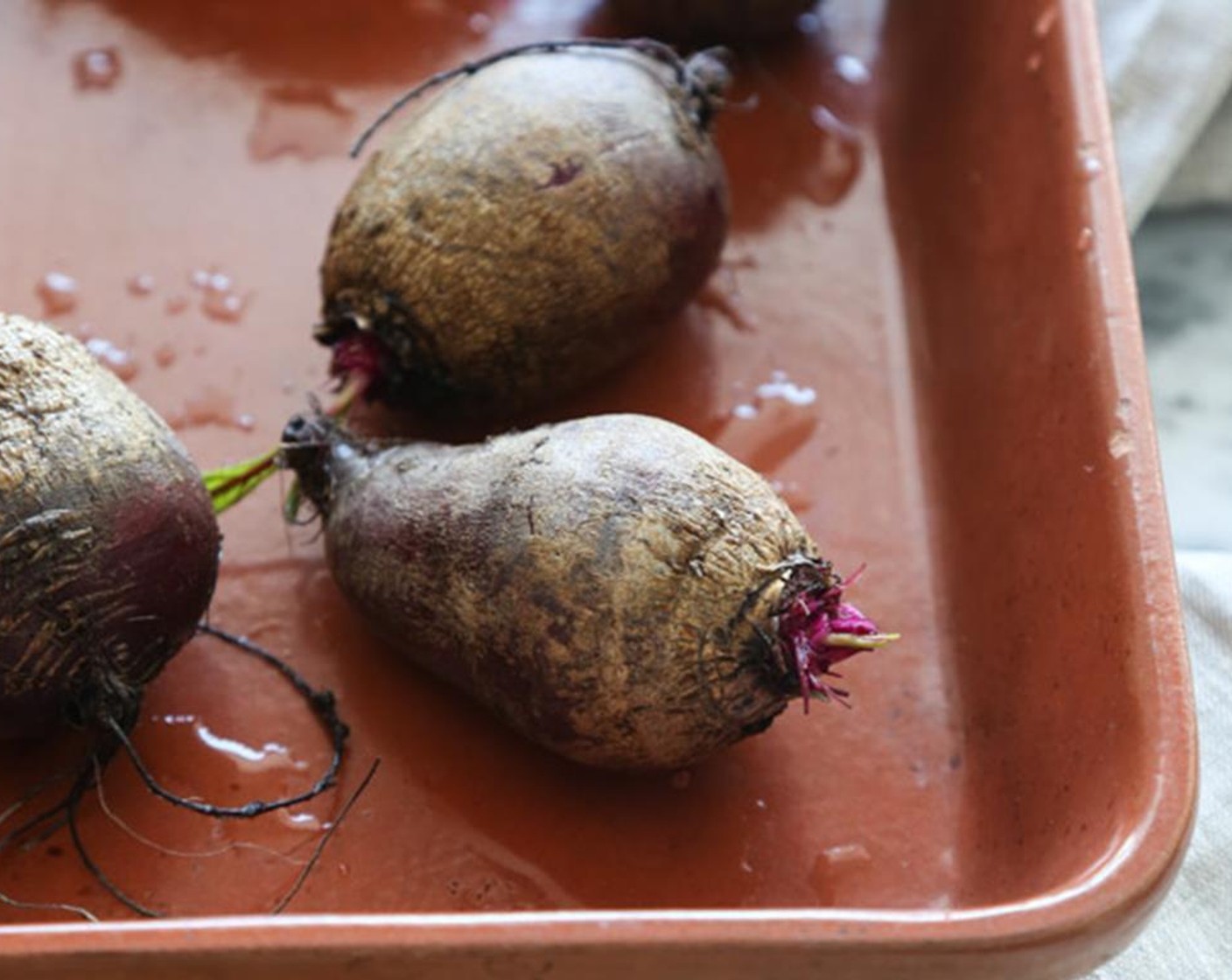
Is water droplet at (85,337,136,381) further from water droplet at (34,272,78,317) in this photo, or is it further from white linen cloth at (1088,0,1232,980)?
white linen cloth at (1088,0,1232,980)

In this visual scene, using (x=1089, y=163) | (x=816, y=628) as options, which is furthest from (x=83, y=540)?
(x=1089, y=163)

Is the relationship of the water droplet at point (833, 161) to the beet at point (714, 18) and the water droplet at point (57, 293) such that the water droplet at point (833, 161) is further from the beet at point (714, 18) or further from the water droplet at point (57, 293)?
the water droplet at point (57, 293)

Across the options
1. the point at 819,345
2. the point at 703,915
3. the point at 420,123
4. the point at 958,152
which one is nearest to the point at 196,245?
the point at 420,123

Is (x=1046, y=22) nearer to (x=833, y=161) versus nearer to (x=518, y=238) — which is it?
(x=833, y=161)

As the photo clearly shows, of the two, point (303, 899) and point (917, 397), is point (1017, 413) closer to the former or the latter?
point (917, 397)

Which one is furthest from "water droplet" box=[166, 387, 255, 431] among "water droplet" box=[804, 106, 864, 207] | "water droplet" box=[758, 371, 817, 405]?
"water droplet" box=[804, 106, 864, 207]

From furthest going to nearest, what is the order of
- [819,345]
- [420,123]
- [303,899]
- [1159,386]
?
[1159,386] < [819,345] < [420,123] < [303,899]

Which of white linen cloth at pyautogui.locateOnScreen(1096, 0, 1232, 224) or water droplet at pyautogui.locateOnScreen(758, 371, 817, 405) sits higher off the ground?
white linen cloth at pyautogui.locateOnScreen(1096, 0, 1232, 224)
